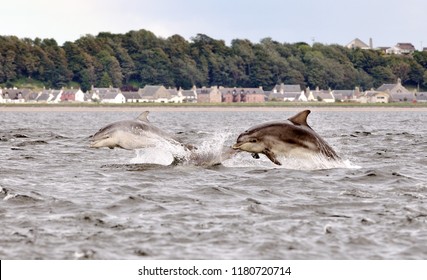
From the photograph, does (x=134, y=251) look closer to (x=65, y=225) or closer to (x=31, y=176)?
(x=65, y=225)

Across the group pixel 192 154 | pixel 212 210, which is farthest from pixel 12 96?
pixel 212 210

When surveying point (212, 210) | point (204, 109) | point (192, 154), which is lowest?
point (204, 109)

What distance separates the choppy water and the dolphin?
71cm

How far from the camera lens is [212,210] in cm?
1938

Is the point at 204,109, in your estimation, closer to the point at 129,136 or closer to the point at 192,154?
the point at 192,154

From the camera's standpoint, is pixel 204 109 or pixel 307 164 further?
pixel 204 109

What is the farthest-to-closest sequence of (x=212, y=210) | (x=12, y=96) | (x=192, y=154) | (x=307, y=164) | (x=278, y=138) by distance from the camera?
(x=12, y=96) → (x=192, y=154) → (x=307, y=164) → (x=278, y=138) → (x=212, y=210)

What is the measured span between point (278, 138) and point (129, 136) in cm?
552

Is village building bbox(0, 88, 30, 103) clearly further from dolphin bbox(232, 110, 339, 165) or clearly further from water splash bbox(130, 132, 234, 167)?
dolphin bbox(232, 110, 339, 165)

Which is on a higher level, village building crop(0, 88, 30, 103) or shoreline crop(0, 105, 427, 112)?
village building crop(0, 88, 30, 103)

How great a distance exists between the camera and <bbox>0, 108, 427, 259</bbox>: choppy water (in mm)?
15820

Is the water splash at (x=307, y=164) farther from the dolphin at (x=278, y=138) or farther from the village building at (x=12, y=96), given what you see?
the village building at (x=12, y=96)

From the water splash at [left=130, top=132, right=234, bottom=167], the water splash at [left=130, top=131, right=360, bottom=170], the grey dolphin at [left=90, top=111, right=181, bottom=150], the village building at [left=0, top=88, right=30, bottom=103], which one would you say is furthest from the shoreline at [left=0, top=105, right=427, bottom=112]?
the grey dolphin at [left=90, top=111, right=181, bottom=150]
